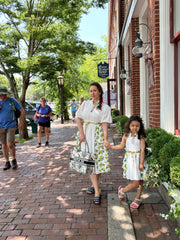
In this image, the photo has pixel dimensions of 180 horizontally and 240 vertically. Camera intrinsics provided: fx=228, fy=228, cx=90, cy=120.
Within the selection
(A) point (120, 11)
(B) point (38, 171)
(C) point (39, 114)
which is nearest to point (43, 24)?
(A) point (120, 11)

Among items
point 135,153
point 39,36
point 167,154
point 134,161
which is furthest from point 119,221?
point 39,36

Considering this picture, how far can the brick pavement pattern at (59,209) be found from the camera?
2709 millimetres

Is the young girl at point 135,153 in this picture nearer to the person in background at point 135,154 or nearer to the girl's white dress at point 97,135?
the person in background at point 135,154

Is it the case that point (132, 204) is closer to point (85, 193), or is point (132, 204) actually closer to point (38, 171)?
point (85, 193)

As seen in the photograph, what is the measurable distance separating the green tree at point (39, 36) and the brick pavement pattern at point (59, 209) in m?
5.78

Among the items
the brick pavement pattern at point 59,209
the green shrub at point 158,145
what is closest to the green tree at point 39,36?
the brick pavement pattern at point 59,209

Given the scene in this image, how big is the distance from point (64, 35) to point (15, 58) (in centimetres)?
288

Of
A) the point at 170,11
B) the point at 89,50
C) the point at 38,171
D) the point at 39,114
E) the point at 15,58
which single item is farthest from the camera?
the point at 89,50

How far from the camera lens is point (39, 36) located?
9430mm

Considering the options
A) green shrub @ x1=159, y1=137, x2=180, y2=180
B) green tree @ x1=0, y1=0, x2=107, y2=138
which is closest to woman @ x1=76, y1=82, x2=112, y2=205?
green shrub @ x1=159, y1=137, x2=180, y2=180

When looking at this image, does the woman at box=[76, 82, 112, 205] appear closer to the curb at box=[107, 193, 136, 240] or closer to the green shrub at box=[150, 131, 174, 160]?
the curb at box=[107, 193, 136, 240]

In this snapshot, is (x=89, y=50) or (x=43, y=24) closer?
(x=43, y=24)

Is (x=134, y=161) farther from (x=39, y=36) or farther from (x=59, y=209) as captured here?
(x=39, y=36)

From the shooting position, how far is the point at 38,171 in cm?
527
